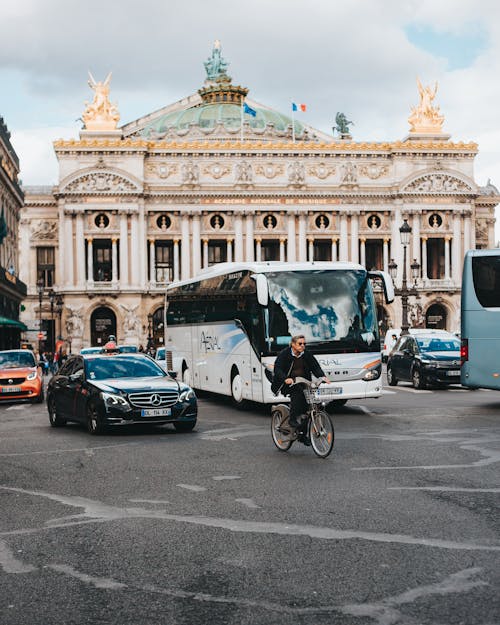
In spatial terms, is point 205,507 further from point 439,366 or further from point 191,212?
point 191,212

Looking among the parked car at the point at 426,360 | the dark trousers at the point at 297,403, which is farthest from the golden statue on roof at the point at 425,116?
the dark trousers at the point at 297,403

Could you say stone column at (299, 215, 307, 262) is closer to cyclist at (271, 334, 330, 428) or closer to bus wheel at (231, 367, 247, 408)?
bus wheel at (231, 367, 247, 408)

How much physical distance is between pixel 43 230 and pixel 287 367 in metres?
76.0

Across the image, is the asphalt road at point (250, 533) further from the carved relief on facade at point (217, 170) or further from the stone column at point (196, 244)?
the carved relief on facade at point (217, 170)

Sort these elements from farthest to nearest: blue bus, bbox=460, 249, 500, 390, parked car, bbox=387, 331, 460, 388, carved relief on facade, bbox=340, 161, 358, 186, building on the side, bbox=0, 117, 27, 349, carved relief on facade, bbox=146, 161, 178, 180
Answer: carved relief on facade, bbox=340, 161, 358, 186 < carved relief on facade, bbox=146, 161, 178, 180 < building on the side, bbox=0, 117, 27, 349 < parked car, bbox=387, 331, 460, 388 < blue bus, bbox=460, 249, 500, 390

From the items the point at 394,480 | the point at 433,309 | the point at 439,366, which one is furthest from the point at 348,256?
the point at 394,480

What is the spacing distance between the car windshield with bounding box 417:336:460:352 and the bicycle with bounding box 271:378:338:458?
17.7 m

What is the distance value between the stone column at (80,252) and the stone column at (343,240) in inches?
833

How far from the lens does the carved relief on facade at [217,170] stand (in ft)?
275

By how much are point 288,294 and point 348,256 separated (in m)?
64.5

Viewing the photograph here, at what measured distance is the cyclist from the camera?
1388cm

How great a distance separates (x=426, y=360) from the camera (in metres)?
30.7

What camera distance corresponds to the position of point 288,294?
2188 centimetres

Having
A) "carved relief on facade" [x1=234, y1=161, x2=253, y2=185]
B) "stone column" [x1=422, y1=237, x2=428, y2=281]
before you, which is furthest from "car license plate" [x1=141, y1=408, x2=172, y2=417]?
"stone column" [x1=422, y1=237, x2=428, y2=281]
